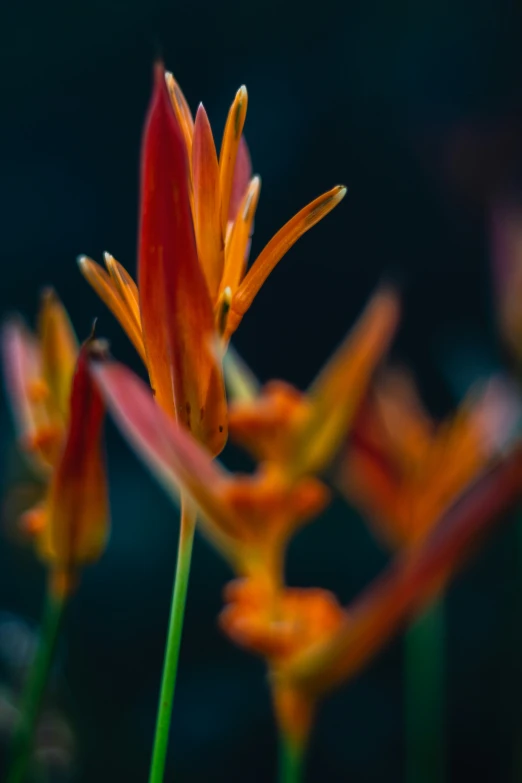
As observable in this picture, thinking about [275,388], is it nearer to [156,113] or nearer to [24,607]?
[156,113]

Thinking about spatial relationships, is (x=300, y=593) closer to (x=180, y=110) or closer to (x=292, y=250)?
(x=180, y=110)

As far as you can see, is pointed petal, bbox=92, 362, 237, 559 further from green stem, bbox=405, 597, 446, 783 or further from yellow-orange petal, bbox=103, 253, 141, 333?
green stem, bbox=405, 597, 446, 783

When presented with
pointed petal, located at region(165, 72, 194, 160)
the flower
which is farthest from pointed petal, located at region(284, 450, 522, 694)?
pointed petal, located at region(165, 72, 194, 160)

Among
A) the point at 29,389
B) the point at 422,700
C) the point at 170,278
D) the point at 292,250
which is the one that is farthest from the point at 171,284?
the point at 292,250

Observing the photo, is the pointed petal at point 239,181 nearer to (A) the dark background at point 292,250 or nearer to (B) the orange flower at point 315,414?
(B) the orange flower at point 315,414

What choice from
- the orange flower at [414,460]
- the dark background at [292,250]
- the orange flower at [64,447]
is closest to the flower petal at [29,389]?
the orange flower at [64,447]
